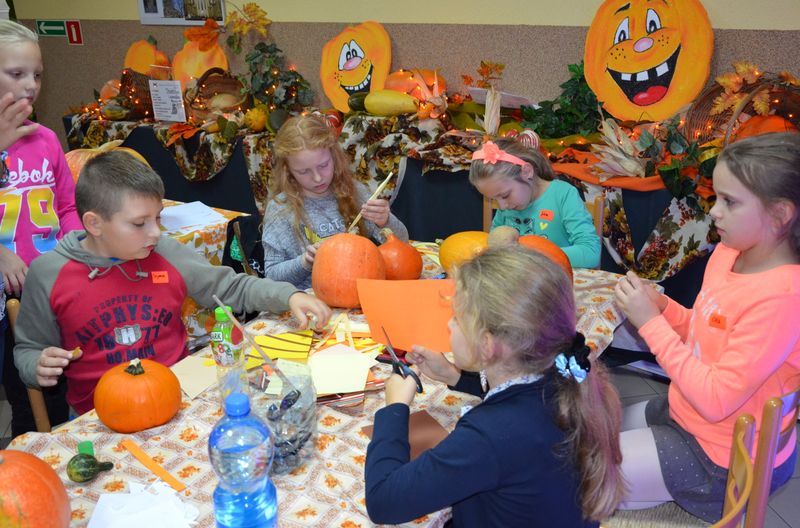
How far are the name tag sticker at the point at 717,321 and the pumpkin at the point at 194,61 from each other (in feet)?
15.6

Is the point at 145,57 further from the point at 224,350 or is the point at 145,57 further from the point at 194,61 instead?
the point at 224,350

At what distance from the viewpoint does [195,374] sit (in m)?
1.54

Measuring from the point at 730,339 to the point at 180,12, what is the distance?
5549 mm

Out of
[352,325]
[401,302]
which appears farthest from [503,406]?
[352,325]

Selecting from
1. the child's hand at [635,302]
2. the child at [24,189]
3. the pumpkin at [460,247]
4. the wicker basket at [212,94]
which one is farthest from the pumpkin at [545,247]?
the wicker basket at [212,94]

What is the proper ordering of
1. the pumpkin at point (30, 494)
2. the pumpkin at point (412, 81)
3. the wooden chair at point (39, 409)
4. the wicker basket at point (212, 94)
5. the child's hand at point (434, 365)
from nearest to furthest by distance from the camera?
the pumpkin at point (30, 494) → the child's hand at point (434, 365) → the wooden chair at point (39, 409) → the pumpkin at point (412, 81) → the wicker basket at point (212, 94)

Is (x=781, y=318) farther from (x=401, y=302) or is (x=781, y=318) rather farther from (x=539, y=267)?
(x=401, y=302)

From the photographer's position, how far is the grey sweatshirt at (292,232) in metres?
2.24

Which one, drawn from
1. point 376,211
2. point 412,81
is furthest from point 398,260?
point 412,81

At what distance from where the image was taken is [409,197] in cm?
405

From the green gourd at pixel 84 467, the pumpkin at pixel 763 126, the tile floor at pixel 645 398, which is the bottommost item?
the tile floor at pixel 645 398

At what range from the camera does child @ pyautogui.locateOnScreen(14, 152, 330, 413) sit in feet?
5.72

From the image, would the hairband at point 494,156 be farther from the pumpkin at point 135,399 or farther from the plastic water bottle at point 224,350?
the pumpkin at point 135,399

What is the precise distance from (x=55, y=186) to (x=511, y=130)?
2273 millimetres
